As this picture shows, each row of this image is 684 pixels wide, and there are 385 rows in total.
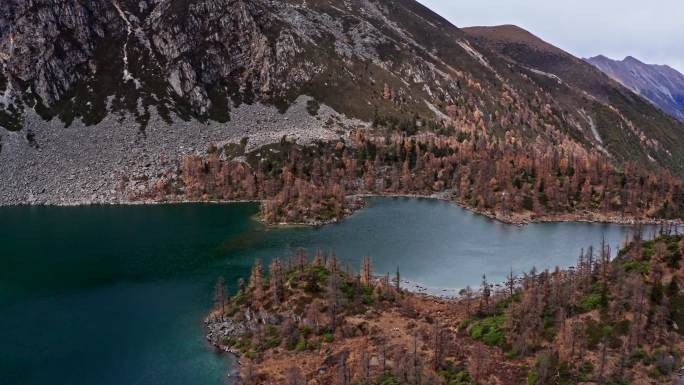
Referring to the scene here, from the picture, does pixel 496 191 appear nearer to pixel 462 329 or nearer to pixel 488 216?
pixel 488 216

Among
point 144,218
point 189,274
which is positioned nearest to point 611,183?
point 189,274

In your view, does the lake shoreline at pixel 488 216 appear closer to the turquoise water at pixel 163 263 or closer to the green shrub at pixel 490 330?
the turquoise water at pixel 163 263

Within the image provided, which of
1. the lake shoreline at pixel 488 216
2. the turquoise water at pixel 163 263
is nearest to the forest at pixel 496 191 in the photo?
the lake shoreline at pixel 488 216

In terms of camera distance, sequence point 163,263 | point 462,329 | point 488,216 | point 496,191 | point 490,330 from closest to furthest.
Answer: point 490,330, point 462,329, point 163,263, point 488,216, point 496,191

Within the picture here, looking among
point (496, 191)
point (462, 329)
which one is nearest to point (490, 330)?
point (462, 329)

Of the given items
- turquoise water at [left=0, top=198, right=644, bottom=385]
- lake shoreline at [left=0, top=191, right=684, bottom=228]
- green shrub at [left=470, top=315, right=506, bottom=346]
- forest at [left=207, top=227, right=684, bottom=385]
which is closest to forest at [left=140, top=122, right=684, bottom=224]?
lake shoreline at [left=0, top=191, right=684, bottom=228]

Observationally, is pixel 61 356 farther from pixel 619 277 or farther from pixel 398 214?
pixel 398 214

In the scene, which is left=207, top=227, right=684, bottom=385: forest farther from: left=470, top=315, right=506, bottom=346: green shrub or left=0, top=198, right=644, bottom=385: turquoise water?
left=0, top=198, right=644, bottom=385: turquoise water
